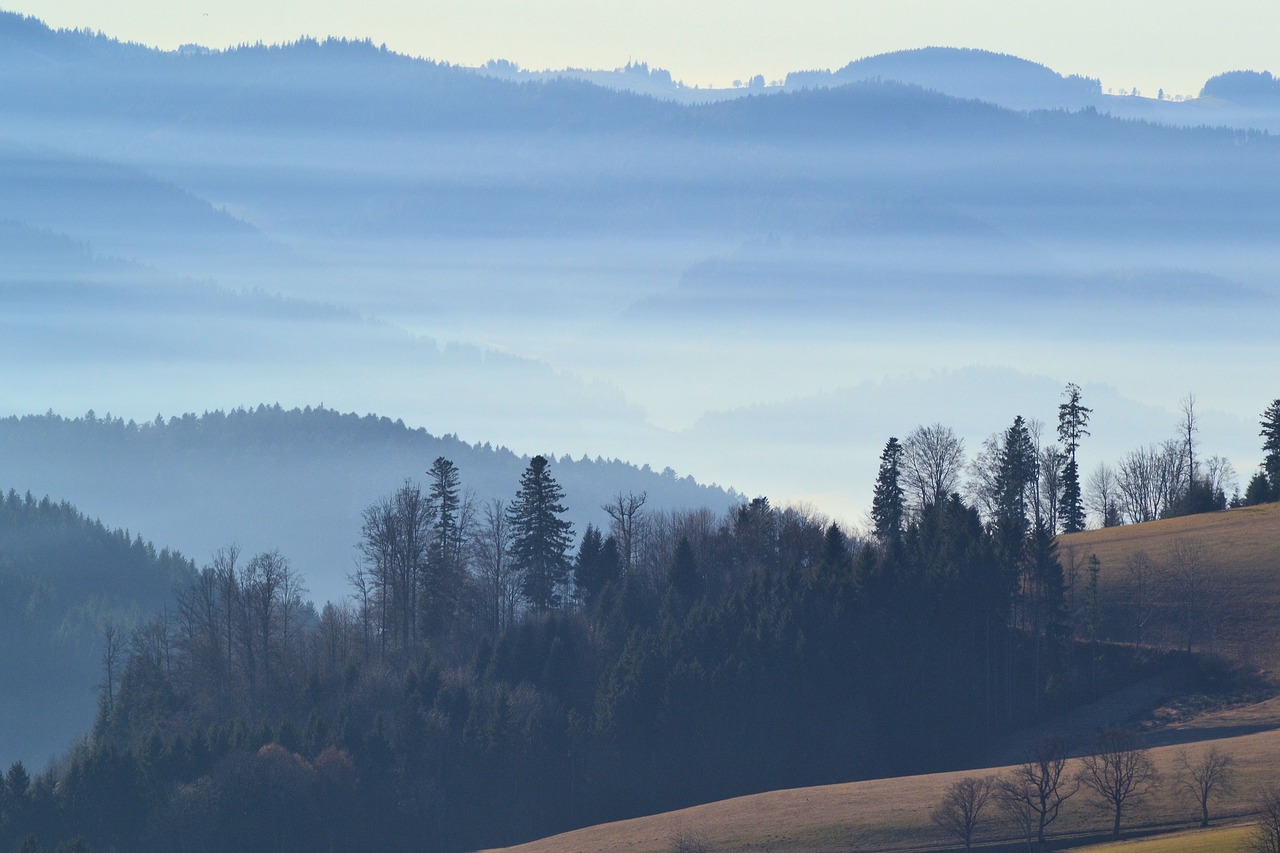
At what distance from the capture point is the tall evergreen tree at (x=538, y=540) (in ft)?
355

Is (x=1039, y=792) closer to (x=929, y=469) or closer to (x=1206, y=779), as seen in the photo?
(x=1206, y=779)

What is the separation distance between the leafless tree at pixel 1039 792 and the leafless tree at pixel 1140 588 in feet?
89.1

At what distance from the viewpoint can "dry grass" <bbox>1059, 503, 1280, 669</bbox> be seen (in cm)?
→ 9450

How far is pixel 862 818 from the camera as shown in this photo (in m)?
73.0

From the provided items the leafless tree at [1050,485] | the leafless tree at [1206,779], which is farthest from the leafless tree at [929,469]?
the leafless tree at [1206,779]

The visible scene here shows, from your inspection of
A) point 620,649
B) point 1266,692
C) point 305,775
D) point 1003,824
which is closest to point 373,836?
point 305,775

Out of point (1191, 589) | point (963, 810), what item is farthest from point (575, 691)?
point (1191, 589)

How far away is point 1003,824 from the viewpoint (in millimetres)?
70250

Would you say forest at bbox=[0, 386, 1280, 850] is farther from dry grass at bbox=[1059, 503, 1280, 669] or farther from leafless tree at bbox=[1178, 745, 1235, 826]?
leafless tree at bbox=[1178, 745, 1235, 826]

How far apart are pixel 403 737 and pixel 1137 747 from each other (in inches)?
1710

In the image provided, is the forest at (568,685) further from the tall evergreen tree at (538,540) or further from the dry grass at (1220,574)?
the dry grass at (1220,574)

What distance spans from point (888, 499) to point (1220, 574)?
23.4 meters

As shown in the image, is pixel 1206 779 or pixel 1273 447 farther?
pixel 1273 447

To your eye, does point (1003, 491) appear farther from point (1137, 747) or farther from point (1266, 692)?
point (1137, 747)
